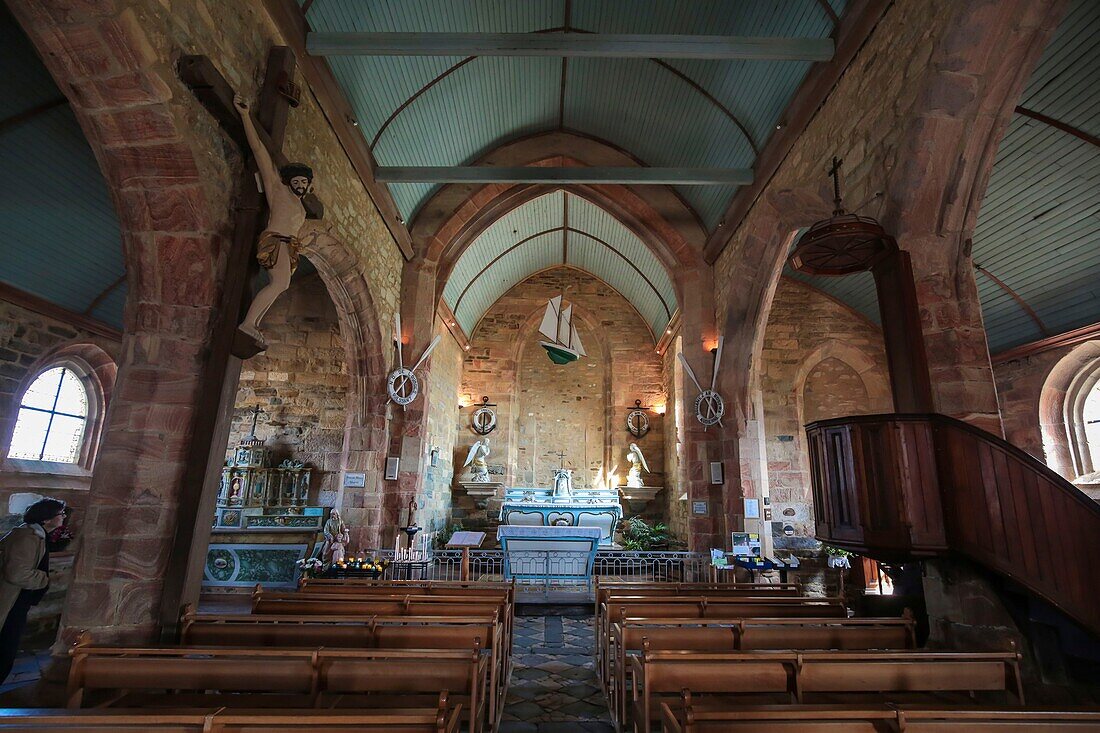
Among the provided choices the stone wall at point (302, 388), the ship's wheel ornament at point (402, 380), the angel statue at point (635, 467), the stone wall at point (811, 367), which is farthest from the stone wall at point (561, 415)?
the ship's wheel ornament at point (402, 380)

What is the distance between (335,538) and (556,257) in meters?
9.21

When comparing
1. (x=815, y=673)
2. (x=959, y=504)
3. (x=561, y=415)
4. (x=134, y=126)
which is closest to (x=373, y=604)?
(x=815, y=673)

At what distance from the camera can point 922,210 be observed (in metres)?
4.18

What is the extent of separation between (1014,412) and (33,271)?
13.3 meters

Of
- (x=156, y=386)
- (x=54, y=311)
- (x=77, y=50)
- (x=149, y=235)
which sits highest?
(x=77, y=50)

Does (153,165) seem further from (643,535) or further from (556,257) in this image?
(556,257)

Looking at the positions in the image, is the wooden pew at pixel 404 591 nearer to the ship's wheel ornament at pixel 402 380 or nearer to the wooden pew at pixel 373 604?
the wooden pew at pixel 373 604

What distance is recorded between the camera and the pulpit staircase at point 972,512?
9.70 feet

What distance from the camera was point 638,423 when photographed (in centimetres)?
1389

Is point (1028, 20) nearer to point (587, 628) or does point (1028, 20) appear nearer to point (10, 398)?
point (587, 628)

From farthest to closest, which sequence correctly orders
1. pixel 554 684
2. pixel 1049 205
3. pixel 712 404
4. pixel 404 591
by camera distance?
pixel 712 404 → pixel 1049 205 → pixel 404 591 → pixel 554 684

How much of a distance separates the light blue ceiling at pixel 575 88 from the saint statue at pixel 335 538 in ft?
16.4

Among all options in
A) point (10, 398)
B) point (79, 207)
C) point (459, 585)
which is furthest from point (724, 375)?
point (10, 398)

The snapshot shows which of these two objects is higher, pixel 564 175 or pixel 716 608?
pixel 564 175
